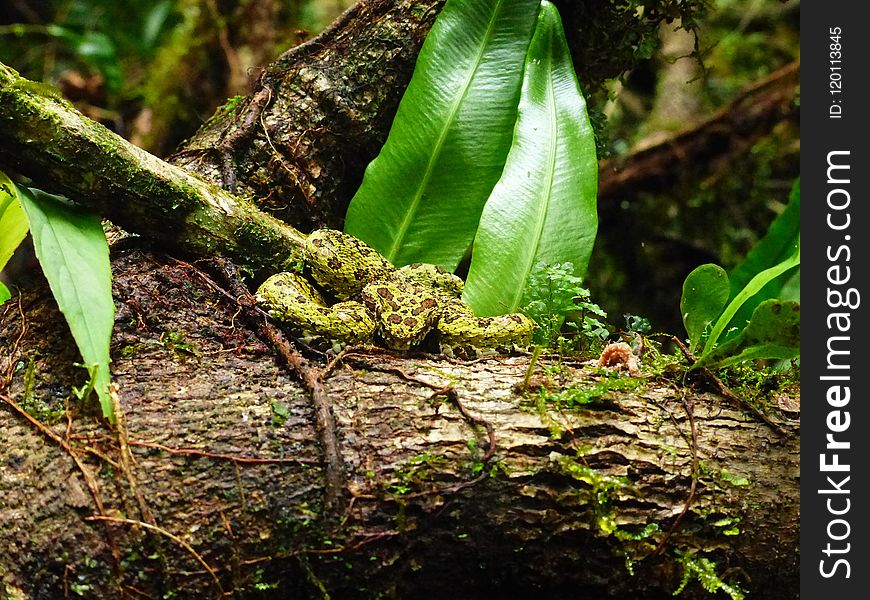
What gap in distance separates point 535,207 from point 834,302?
1.03m

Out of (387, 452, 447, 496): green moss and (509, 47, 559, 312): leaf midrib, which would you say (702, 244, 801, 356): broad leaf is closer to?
(509, 47, 559, 312): leaf midrib

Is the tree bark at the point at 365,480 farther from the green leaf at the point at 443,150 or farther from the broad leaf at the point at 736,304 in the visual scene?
the green leaf at the point at 443,150

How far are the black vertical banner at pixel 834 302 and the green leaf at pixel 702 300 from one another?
33 centimetres

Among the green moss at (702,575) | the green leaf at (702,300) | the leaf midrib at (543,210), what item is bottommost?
the green moss at (702,575)

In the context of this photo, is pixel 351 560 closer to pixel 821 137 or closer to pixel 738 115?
pixel 821 137

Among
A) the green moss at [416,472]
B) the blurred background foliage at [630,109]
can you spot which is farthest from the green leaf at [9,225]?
the blurred background foliage at [630,109]

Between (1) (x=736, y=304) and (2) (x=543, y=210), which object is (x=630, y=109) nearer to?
(2) (x=543, y=210)

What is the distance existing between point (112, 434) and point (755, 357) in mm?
1793

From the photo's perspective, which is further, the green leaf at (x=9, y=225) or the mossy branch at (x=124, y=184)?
the green leaf at (x=9, y=225)

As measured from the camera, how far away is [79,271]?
6.56 ft

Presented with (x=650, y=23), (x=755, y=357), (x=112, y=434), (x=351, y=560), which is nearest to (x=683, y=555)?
(x=755, y=357)

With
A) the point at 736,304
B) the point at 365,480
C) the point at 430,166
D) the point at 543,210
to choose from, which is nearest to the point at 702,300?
the point at 736,304

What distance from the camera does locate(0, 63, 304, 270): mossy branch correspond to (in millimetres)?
2131

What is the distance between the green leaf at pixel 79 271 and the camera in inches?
73.7
